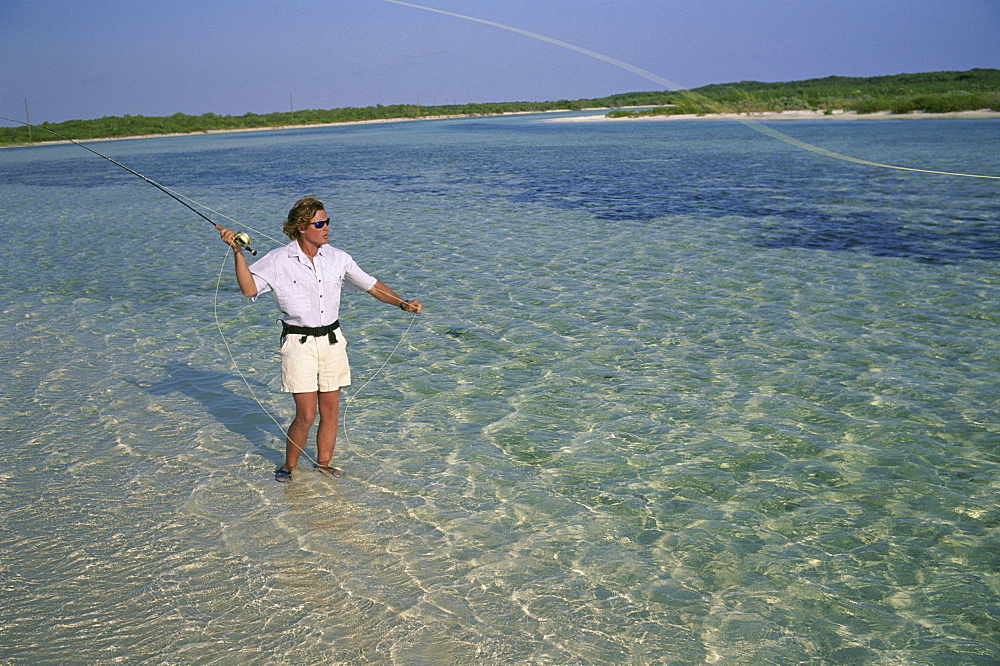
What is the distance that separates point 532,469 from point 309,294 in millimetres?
2242

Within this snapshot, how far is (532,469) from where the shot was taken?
630cm

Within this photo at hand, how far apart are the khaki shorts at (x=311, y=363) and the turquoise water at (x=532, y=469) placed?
0.88 metres

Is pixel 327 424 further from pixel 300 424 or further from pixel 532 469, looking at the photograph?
pixel 532 469

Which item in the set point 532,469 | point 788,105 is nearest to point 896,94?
point 788,105

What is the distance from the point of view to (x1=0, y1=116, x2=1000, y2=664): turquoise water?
4305 mm

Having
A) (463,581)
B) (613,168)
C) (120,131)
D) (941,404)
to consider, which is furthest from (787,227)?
(120,131)

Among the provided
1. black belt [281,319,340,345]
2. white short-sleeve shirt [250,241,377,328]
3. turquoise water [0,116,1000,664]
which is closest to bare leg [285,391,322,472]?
turquoise water [0,116,1000,664]

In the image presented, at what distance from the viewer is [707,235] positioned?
1731 cm

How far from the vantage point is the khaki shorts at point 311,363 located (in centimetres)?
526

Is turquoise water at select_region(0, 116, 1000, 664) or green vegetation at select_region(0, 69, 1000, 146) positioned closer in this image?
turquoise water at select_region(0, 116, 1000, 664)

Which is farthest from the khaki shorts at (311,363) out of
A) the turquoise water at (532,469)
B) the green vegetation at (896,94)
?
the green vegetation at (896,94)

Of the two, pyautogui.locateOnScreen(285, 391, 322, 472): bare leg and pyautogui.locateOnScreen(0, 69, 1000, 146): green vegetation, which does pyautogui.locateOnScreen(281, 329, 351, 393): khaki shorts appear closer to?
pyautogui.locateOnScreen(285, 391, 322, 472): bare leg

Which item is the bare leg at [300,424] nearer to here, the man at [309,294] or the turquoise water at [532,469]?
the man at [309,294]

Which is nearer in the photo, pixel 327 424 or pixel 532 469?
pixel 327 424
